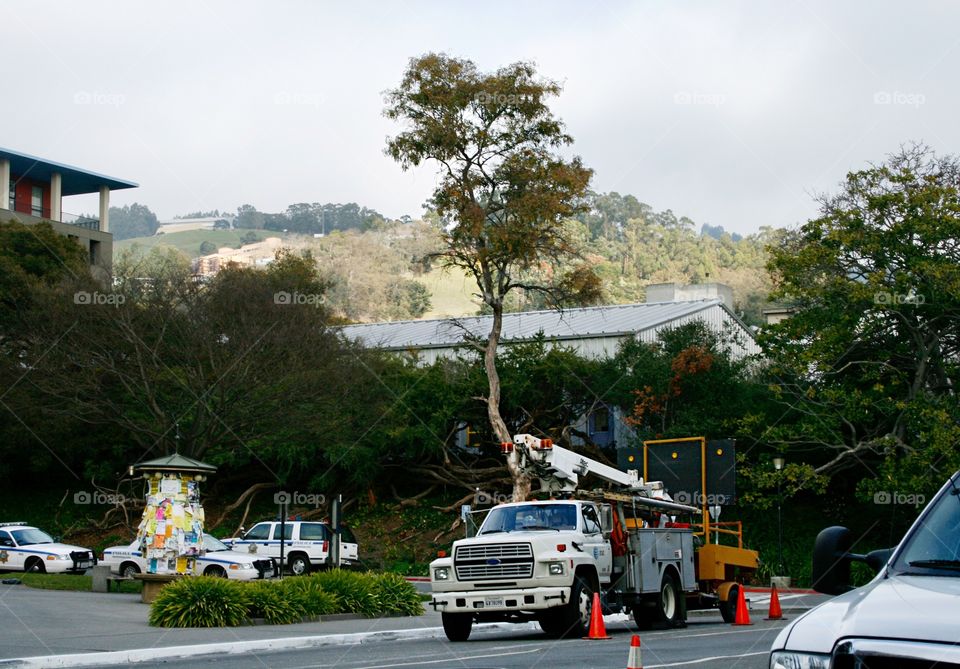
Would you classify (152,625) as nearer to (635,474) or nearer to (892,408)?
(635,474)

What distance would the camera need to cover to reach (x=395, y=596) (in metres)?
22.6

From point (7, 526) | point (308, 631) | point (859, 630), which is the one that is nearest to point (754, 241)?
point (7, 526)

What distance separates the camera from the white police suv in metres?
4.65

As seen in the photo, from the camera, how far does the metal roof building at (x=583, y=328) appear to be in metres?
52.2

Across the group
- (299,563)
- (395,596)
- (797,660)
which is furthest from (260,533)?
(797,660)

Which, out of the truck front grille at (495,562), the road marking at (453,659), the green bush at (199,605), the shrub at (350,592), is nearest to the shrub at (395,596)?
the shrub at (350,592)

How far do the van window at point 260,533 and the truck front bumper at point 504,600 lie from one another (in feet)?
68.2

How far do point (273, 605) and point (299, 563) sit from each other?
60.6 ft

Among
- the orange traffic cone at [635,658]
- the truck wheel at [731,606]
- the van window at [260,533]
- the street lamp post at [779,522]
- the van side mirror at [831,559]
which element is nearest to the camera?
the van side mirror at [831,559]

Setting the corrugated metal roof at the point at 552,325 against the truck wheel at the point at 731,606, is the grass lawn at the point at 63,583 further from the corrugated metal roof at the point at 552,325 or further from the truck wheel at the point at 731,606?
the corrugated metal roof at the point at 552,325

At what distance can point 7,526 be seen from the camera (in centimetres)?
3722

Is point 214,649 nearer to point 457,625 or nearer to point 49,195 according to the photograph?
point 457,625

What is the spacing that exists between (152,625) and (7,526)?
814 inches

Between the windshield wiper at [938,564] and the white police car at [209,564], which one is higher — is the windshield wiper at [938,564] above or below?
above
